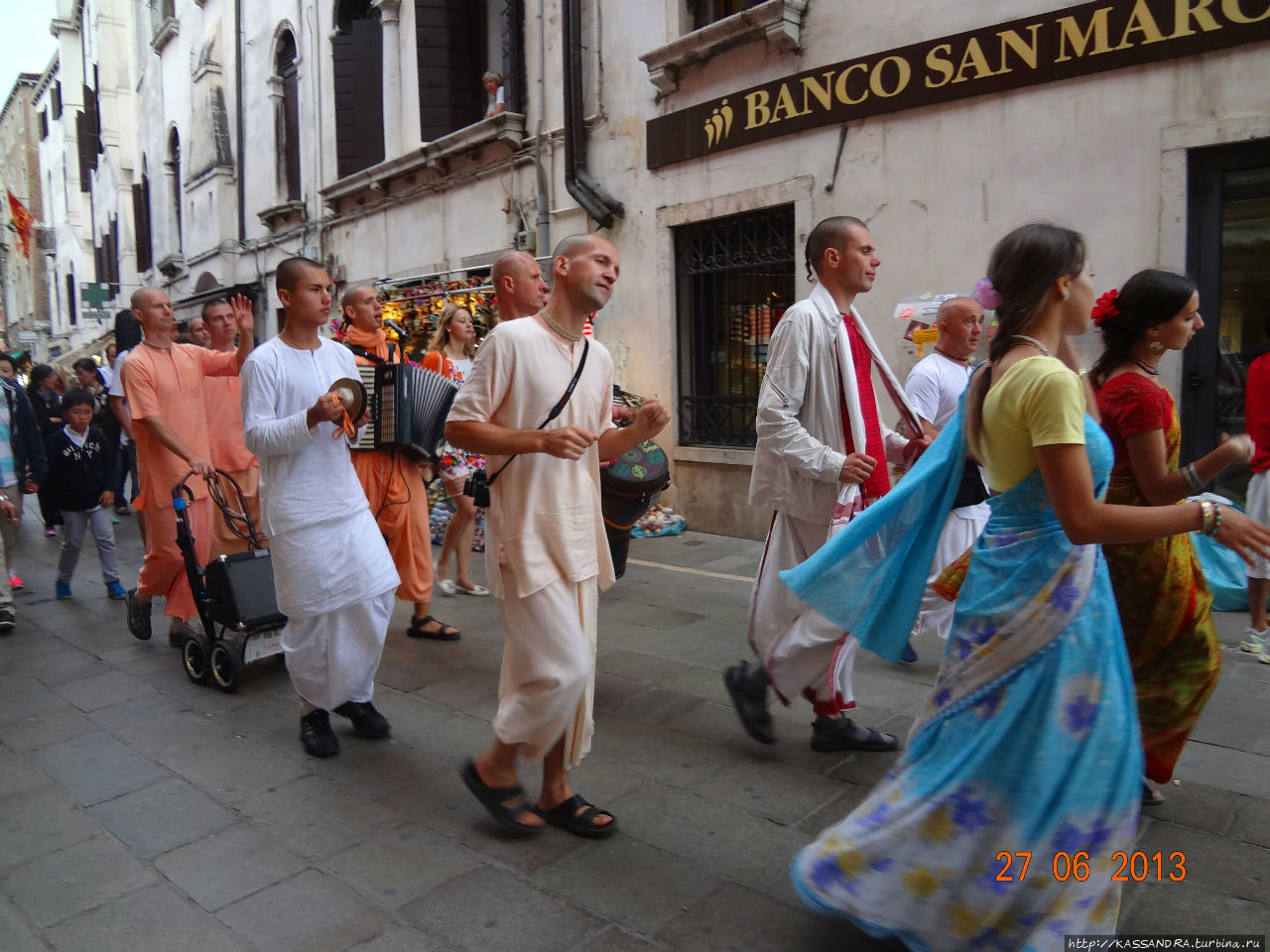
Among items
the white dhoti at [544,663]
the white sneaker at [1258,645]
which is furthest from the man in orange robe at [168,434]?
the white sneaker at [1258,645]

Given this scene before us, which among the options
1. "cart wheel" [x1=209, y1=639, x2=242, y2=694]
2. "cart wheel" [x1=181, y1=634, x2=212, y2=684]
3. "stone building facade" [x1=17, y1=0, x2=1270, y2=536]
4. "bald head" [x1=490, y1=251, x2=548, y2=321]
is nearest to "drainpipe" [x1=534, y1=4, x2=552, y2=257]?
"stone building facade" [x1=17, y1=0, x2=1270, y2=536]

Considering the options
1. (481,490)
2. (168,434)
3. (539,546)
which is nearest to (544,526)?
(539,546)

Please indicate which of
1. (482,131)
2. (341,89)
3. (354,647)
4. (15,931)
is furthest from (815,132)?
(341,89)

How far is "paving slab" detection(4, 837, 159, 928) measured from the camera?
2.70 meters

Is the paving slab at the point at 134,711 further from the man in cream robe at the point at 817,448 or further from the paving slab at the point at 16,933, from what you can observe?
the man in cream robe at the point at 817,448

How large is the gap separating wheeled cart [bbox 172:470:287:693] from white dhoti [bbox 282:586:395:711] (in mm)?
933

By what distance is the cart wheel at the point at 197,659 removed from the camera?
4.73 meters

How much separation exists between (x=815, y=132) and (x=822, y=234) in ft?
15.2

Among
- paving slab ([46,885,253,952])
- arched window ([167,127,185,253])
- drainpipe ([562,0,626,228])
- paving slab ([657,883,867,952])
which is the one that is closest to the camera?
paving slab ([657,883,867,952])

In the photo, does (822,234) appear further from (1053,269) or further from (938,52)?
(938,52)

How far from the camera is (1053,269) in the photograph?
7.00 feet

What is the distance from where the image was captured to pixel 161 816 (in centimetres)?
327

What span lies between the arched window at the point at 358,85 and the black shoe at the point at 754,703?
11980mm

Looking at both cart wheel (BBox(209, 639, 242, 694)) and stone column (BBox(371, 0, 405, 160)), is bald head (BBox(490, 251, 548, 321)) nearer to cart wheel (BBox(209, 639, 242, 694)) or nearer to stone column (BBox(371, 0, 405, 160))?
cart wheel (BBox(209, 639, 242, 694))
